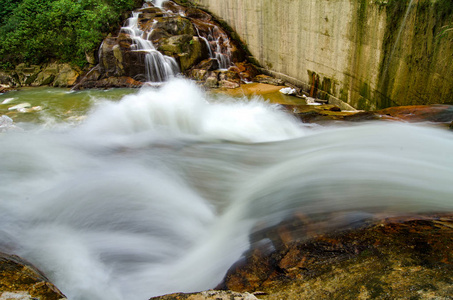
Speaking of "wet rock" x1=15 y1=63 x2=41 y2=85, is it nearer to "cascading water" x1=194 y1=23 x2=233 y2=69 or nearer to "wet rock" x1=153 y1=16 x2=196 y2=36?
"wet rock" x1=153 y1=16 x2=196 y2=36

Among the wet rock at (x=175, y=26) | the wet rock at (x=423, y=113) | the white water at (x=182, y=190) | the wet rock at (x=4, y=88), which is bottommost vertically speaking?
the white water at (x=182, y=190)

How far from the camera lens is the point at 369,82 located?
6703 millimetres

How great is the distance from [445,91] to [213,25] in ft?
31.6

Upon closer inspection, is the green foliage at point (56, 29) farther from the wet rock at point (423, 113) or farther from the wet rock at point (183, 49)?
the wet rock at point (423, 113)

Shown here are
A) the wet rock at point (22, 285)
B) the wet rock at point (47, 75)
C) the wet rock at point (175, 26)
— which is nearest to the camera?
the wet rock at point (22, 285)

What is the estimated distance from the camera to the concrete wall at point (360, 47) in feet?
17.0

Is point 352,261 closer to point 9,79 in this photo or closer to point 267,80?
point 267,80

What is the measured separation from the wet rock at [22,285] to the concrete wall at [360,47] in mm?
5870

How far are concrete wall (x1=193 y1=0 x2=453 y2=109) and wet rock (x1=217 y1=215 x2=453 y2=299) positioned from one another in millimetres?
3709

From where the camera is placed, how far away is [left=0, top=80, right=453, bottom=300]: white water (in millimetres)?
2934

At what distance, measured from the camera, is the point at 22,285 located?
2.21 metres

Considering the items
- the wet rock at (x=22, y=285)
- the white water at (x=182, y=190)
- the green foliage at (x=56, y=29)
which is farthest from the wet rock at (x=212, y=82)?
the wet rock at (x=22, y=285)

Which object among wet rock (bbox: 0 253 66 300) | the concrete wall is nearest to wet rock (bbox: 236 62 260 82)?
the concrete wall

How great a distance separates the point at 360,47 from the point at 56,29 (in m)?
11.4
